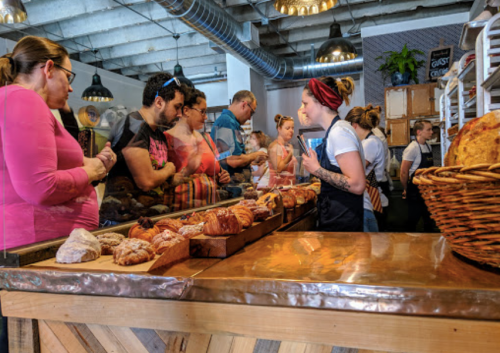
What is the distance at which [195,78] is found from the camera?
9.99 m

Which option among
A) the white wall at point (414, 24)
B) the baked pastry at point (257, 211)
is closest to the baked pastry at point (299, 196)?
the baked pastry at point (257, 211)

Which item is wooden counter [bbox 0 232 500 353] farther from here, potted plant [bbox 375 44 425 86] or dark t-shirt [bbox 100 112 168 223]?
potted plant [bbox 375 44 425 86]

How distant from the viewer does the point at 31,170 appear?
3.66 feet

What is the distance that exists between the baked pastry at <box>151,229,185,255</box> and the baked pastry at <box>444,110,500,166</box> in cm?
88

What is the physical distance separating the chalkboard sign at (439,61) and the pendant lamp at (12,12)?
21.7ft

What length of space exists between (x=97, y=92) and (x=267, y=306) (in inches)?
37.2

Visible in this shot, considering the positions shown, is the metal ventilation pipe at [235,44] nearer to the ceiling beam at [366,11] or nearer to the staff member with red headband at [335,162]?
the ceiling beam at [366,11]

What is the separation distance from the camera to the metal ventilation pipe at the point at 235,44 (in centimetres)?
483

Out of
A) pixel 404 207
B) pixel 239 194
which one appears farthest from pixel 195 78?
pixel 239 194

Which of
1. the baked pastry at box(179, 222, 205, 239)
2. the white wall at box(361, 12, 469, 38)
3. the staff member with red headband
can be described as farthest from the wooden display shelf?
the white wall at box(361, 12, 469, 38)

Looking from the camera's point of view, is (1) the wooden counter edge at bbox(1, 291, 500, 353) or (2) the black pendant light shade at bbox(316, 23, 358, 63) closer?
(1) the wooden counter edge at bbox(1, 291, 500, 353)

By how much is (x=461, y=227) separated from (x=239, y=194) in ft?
5.92

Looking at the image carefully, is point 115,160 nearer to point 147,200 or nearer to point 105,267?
point 147,200

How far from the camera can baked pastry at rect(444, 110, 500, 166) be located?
1025mm
